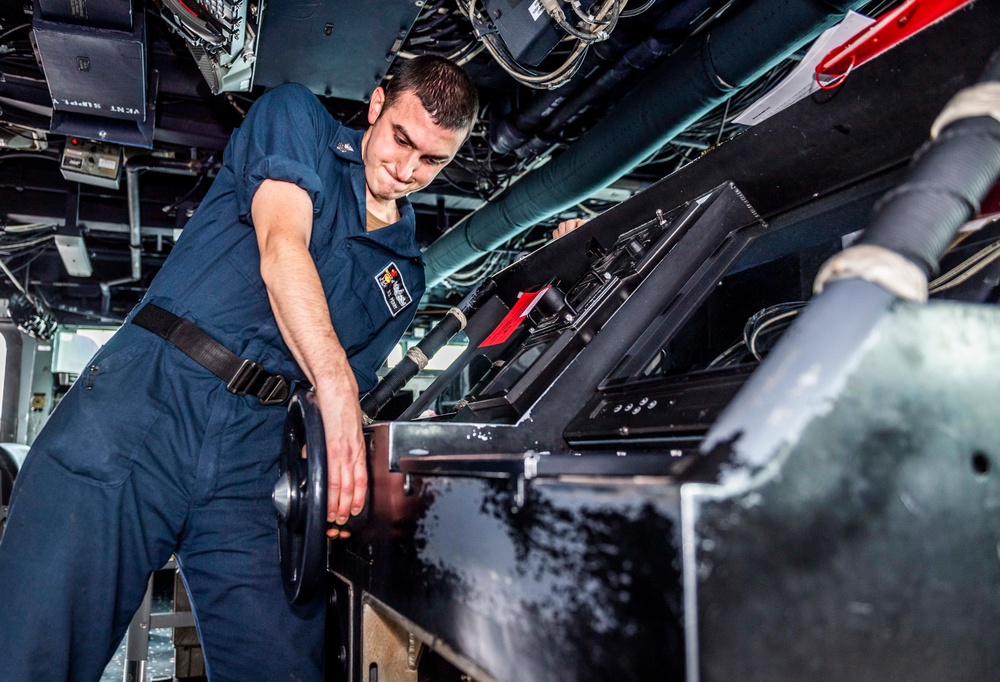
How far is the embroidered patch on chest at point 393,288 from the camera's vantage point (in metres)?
1.65

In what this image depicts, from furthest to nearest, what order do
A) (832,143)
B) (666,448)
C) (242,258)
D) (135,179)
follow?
(135,179)
(242,258)
(832,143)
(666,448)

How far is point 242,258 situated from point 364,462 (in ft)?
2.02

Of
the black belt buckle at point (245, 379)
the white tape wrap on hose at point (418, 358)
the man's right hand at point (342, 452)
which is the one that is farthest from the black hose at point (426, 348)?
the man's right hand at point (342, 452)

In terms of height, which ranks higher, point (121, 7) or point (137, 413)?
point (121, 7)

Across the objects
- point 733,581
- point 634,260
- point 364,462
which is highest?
point 634,260

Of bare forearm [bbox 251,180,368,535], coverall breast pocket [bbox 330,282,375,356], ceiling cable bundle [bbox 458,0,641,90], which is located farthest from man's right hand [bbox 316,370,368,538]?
ceiling cable bundle [bbox 458,0,641,90]

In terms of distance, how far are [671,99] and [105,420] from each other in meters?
1.95

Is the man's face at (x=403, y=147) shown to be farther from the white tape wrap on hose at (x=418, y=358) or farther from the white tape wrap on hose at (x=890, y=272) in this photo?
the white tape wrap on hose at (x=890, y=272)

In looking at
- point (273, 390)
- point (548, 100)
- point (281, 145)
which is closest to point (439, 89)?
point (281, 145)

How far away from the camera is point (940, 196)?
485mm

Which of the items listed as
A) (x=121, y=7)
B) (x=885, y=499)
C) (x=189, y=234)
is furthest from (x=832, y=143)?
(x=121, y=7)

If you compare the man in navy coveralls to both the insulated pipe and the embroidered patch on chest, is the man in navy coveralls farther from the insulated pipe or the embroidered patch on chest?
the insulated pipe

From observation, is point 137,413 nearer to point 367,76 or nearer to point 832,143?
point 832,143

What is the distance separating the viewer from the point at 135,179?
4.10m
